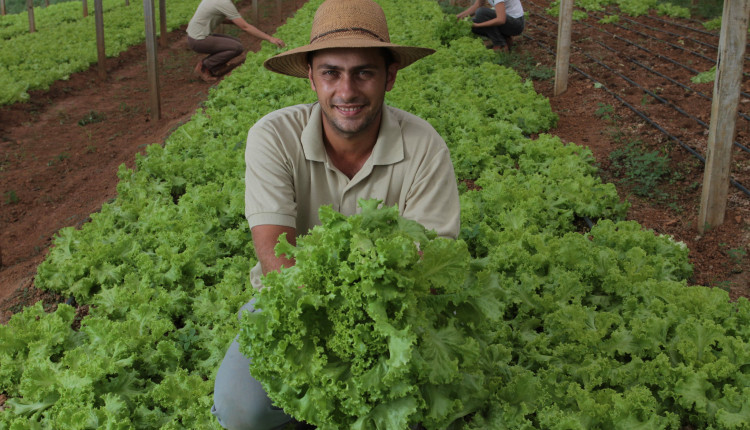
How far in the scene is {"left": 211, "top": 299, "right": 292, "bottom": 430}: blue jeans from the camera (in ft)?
10.1

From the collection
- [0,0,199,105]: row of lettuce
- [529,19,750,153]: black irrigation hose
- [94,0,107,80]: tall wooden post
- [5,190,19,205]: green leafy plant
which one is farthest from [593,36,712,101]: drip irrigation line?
[0,0,199,105]: row of lettuce

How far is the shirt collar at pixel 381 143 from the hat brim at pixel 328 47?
33 cm

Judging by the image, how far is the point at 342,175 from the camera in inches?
140

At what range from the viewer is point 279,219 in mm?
3342

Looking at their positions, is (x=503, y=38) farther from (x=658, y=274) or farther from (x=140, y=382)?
(x=140, y=382)

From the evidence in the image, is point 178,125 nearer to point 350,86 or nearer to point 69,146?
point 69,146

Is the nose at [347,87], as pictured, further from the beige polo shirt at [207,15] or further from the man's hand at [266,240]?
the beige polo shirt at [207,15]

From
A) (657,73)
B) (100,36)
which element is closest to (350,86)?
(657,73)

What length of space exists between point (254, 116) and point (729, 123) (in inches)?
215

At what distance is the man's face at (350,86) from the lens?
10.8 ft

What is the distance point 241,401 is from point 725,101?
498cm

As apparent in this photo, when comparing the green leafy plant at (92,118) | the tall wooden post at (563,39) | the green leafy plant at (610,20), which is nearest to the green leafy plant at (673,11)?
the green leafy plant at (610,20)

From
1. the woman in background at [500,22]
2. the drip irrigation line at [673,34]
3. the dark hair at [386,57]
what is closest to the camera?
the dark hair at [386,57]

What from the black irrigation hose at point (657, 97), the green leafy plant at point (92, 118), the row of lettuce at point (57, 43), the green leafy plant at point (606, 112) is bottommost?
the green leafy plant at point (92, 118)
